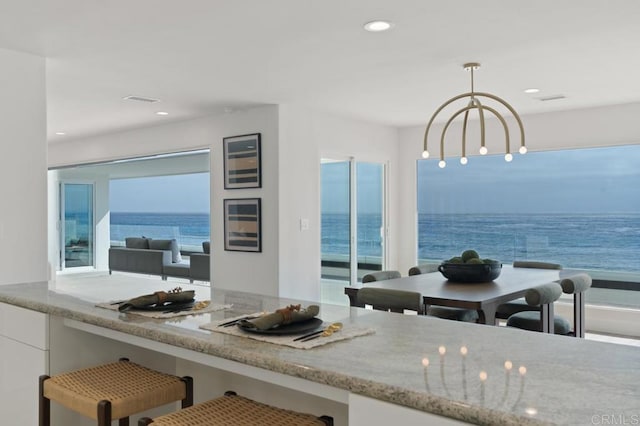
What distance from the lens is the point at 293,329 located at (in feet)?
5.56

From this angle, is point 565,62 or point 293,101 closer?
point 565,62

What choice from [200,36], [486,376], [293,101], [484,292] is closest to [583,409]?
[486,376]

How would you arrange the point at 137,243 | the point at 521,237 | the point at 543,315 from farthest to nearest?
the point at 137,243
the point at 521,237
the point at 543,315

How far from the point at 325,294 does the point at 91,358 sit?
4.44m

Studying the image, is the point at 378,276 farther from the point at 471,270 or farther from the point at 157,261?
the point at 157,261

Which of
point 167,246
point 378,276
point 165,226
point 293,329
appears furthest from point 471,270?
point 165,226

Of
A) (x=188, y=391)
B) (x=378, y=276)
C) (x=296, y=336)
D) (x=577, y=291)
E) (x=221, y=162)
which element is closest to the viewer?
(x=296, y=336)

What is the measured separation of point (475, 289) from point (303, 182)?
9.18 ft

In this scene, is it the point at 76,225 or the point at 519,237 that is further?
the point at 76,225

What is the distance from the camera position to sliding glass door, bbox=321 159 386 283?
6.69 m

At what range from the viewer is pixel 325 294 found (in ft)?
22.1

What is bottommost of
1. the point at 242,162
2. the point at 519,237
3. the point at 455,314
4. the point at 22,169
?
the point at 455,314

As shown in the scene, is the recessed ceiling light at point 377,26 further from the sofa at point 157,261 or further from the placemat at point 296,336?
the sofa at point 157,261

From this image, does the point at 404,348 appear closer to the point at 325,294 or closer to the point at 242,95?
the point at 242,95
